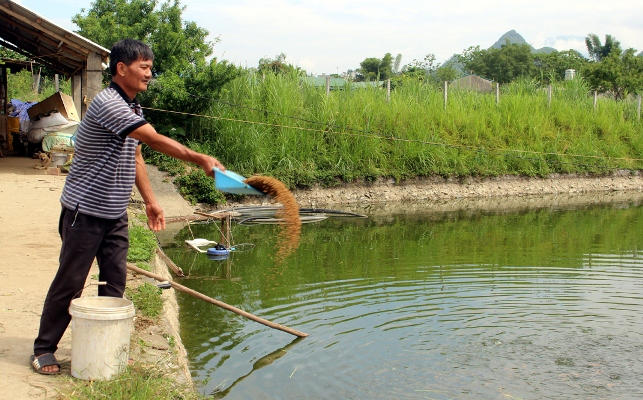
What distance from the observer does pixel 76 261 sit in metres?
3.53

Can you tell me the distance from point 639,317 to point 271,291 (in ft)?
13.4

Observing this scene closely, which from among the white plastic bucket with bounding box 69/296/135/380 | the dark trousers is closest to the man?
the dark trousers

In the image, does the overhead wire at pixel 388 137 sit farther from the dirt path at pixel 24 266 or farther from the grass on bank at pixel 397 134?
the dirt path at pixel 24 266

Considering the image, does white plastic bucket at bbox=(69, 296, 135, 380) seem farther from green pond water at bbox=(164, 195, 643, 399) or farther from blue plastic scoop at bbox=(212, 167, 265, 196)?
green pond water at bbox=(164, 195, 643, 399)

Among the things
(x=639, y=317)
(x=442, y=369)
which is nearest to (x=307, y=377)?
(x=442, y=369)

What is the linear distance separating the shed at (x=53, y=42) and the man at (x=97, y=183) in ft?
27.5

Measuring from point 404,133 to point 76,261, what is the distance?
15.8 meters

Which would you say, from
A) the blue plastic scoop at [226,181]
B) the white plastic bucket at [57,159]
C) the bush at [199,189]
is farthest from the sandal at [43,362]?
the bush at [199,189]

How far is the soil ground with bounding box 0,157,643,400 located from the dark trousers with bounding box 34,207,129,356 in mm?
255

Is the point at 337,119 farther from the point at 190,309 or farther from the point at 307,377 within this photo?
the point at 307,377

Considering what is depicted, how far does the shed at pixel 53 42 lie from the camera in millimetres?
11488

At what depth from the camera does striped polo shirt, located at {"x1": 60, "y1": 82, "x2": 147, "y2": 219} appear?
3402 millimetres

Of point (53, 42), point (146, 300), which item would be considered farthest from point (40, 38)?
point (146, 300)

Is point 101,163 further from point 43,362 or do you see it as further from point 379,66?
point 379,66
